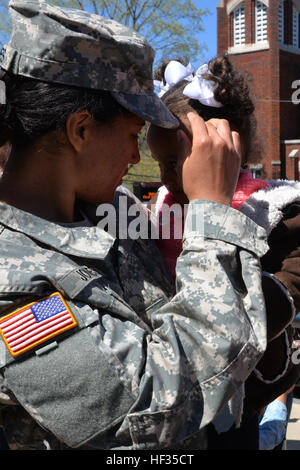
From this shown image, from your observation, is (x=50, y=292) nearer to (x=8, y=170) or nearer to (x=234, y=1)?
(x=8, y=170)

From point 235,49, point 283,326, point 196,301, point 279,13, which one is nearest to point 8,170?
point 196,301

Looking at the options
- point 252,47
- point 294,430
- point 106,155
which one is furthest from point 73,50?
point 252,47

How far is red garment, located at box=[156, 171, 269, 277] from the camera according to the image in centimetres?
195

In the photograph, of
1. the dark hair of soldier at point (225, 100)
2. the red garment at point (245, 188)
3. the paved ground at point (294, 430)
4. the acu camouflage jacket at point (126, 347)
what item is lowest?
the paved ground at point (294, 430)

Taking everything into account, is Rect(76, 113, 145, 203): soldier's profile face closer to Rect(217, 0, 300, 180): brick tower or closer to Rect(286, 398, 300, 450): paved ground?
Rect(286, 398, 300, 450): paved ground

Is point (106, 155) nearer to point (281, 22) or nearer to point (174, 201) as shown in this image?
point (174, 201)

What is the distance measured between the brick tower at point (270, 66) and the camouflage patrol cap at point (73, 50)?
80.6 ft

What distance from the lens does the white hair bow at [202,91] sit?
2189mm

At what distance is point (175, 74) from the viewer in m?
2.32

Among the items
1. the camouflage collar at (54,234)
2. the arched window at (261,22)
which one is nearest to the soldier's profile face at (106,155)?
the camouflage collar at (54,234)

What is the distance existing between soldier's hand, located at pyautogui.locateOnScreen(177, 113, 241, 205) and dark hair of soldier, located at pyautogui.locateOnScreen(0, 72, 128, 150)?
0.22m

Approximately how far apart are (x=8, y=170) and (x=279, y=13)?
28889mm

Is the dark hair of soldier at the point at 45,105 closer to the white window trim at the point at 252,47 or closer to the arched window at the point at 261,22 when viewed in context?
the white window trim at the point at 252,47
